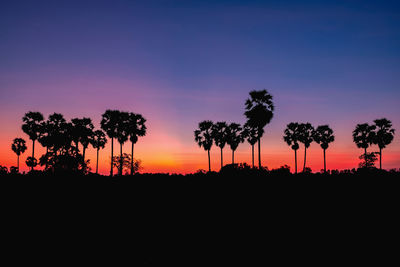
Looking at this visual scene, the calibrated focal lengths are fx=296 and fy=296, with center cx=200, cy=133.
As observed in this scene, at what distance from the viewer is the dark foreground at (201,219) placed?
40.8 ft

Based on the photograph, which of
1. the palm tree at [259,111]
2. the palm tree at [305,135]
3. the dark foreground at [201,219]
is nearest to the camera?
the dark foreground at [201,219]

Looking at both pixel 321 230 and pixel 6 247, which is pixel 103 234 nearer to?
pixel 6 247

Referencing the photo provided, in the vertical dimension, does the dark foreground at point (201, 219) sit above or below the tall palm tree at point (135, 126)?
below

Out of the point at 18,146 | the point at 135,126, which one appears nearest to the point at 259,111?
the point at 135,126

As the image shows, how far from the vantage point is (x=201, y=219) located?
14414mm

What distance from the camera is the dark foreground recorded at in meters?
12.4

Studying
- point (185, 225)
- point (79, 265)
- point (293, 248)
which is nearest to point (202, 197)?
point (185, 225)

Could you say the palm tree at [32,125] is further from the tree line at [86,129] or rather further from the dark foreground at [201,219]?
the dark foreground at [201,219]

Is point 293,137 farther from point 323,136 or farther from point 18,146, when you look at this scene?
point 18,146

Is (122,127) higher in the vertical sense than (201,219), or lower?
higher

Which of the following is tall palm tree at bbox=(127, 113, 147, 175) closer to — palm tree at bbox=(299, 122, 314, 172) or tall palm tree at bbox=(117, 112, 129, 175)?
tall palm tree at bbox=(117, 112, 129, 175)

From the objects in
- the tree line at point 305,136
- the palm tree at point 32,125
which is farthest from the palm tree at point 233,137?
the palm tree at point 32,125

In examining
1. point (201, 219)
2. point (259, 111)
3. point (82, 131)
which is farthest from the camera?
point (82, 131)

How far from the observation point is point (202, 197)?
1544cm
